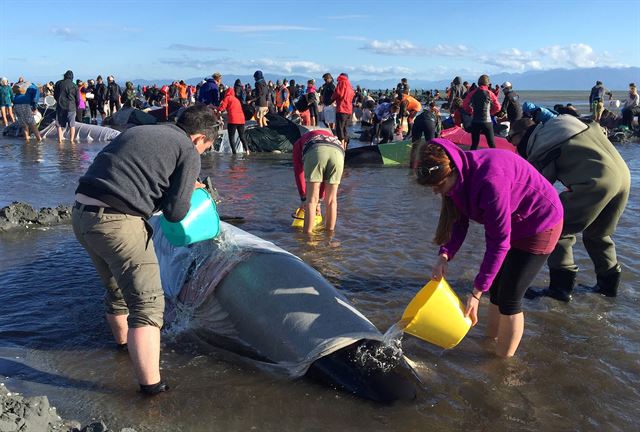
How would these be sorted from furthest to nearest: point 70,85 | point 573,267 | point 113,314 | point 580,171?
point 70,85 → point 573,267 → point 580,171 → point 113,314

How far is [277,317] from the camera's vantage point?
3.48 meters

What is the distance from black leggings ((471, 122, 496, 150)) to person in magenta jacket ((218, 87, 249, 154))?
5.63 meters

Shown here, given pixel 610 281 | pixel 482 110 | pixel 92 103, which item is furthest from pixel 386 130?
pixel 92 103

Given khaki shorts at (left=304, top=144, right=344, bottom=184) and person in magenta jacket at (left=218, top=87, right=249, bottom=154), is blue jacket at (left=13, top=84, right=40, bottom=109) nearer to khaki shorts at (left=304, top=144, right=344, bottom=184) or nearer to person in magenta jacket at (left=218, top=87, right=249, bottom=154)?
person in magenta jacket at (left=218, top=87, right=249, bottom=154)

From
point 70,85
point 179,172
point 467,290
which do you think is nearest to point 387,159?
point 467,290

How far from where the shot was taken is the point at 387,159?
12664mm

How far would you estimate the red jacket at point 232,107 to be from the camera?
515 inches

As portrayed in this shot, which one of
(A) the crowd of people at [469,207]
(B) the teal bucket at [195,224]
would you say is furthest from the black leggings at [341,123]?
(B) the teal bucket at [195,224]

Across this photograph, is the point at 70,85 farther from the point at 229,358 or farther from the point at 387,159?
the point at 229,358

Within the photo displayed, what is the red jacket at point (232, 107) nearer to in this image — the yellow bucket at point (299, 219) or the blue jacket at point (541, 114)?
the yellow bucket at point (299, 219)

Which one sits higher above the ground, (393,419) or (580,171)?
(580,171)

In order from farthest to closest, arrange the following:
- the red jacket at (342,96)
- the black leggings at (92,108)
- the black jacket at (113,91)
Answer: the black leggings at (92,108), the black jacket at (113,91), the red jacket at (342,96)

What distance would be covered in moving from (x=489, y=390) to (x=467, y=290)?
1.76 meters

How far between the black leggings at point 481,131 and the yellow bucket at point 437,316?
850 centimetres
